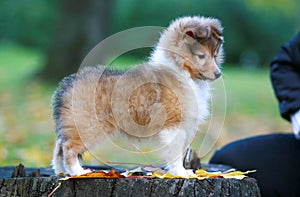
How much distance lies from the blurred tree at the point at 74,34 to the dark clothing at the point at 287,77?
237 inches

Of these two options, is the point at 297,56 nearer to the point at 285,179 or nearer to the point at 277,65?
the point at 277,65

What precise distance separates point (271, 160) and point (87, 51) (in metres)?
6.58

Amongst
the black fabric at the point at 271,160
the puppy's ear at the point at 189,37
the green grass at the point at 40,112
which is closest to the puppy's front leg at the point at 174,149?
the puppy's ear at the point at 189,37

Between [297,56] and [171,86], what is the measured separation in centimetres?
233

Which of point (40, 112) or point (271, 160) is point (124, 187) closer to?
point (271, 160)

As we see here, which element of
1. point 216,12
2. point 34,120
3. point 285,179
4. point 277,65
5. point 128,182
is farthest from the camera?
point 216,12

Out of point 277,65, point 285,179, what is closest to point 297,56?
point 277,65

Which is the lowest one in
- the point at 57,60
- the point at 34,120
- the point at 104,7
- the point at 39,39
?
the point at 34,120

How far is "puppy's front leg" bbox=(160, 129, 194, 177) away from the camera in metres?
3.35

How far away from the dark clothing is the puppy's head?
1.88m

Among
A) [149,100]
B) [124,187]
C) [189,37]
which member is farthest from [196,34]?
[124,187]

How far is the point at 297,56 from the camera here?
5445mm

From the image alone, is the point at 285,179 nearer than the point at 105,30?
Yes

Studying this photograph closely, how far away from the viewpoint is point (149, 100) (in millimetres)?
3365
